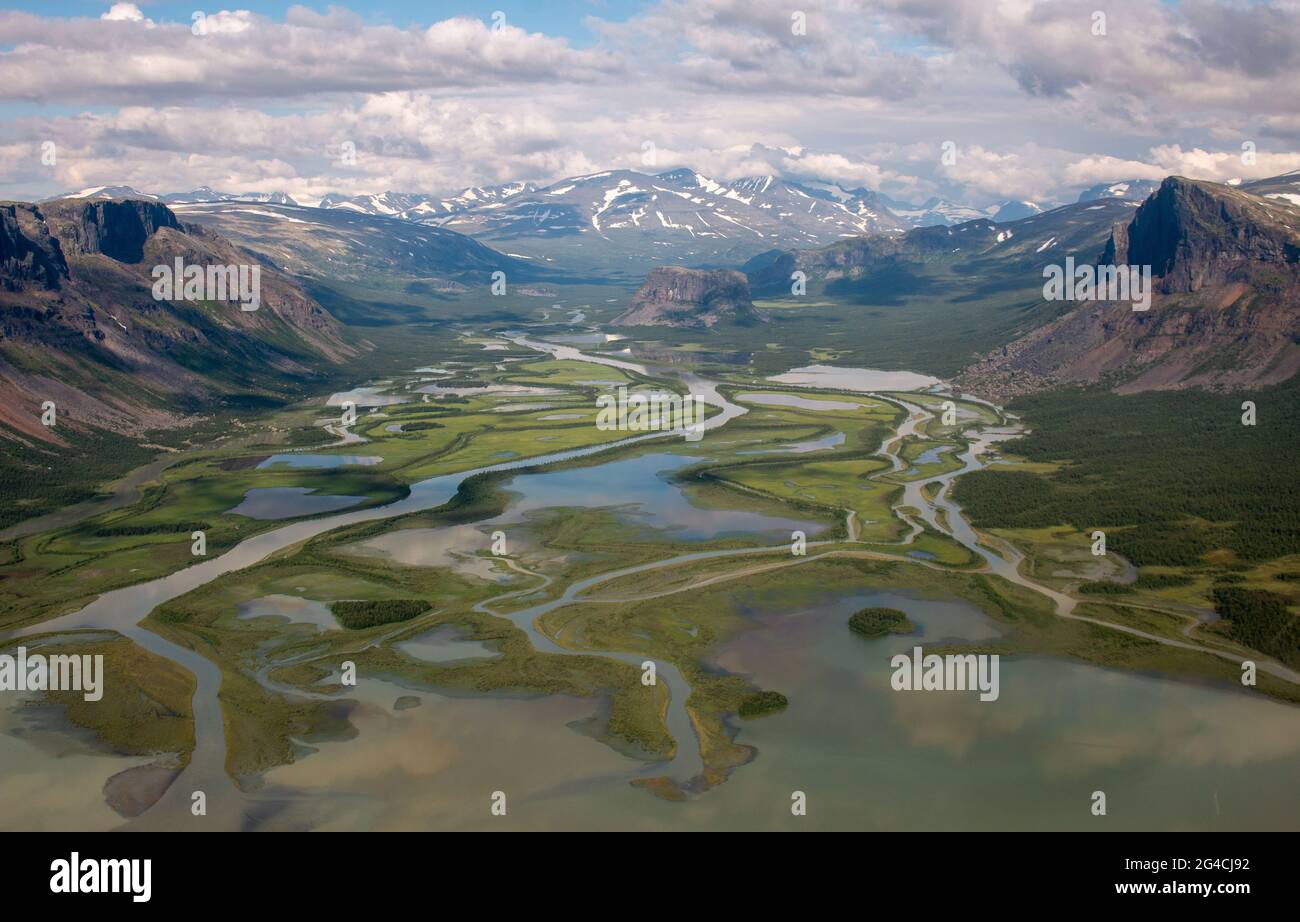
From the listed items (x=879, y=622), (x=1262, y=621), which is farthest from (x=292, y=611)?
(x=1262, y=621)

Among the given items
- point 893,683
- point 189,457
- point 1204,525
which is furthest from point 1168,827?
point 189,457

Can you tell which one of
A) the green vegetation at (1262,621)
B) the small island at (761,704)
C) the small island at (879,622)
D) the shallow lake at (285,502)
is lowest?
the small island at (761,704)

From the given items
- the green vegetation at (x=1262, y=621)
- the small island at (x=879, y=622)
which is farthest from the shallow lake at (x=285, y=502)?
the green vegetation at (x=1262, y=621)

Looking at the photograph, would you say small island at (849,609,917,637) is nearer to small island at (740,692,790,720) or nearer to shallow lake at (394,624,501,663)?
small island at (740,692,790,720)

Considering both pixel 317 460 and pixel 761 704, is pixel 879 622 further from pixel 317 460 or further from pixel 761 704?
pixel 317 460

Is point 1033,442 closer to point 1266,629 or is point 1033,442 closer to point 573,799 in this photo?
point 1266,629

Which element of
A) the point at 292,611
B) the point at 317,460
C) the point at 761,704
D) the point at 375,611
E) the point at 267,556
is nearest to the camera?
the point at 761,704

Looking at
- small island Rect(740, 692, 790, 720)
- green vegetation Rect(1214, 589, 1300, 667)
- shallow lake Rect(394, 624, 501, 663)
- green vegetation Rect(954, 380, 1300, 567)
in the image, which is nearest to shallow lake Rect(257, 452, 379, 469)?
shallow lake Rect(394, 624, 501, 663)

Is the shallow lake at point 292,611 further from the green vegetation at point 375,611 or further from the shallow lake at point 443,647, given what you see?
the shallow lake at point 443,647
